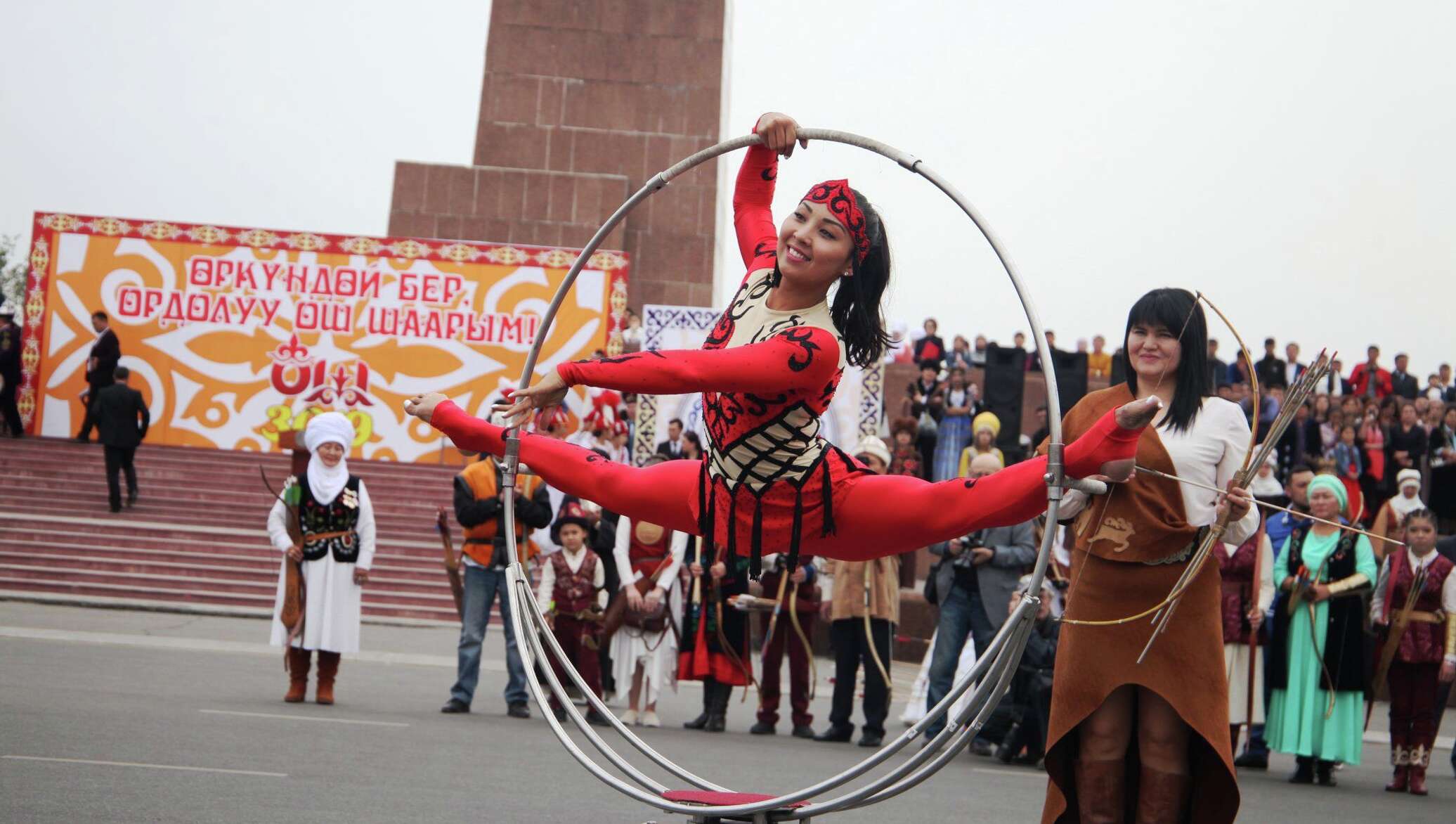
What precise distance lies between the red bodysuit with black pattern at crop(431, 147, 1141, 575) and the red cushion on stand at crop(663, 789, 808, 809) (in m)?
0.77

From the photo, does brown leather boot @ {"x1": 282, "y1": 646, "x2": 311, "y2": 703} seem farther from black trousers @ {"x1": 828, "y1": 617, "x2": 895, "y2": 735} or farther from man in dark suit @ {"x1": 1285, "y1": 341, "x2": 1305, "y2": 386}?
man in dark suit @ {"x1": 1285, "y1": 341, "x2": 1305, "y2": 386}

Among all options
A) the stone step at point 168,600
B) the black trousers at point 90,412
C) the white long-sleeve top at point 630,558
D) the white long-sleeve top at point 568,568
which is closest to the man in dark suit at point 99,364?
the black trousers at point 90,412

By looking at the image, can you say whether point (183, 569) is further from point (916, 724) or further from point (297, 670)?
point (916, 724)

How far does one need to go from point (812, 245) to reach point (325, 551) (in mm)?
7290

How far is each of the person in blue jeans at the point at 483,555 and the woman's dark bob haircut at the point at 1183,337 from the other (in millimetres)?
6611

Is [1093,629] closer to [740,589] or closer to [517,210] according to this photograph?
[740,589]

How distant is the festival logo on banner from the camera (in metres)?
24.8

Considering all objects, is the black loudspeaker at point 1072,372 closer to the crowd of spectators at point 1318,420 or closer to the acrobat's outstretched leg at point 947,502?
the crowd of spectators at point 1318,420

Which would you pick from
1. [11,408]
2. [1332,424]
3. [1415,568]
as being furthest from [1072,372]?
[11,408]

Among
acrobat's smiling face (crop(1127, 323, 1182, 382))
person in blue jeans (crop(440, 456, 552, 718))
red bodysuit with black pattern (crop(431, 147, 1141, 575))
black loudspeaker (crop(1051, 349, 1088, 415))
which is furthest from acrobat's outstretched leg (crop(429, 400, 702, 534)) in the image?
black loudspeaker (crop(1051, 349, 1088, 415))

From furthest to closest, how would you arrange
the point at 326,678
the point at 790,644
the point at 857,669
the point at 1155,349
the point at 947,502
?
the point at 790,644 < the point at 857,669 < the point at 326,678 < the point at 1155,349 < the point at 947,502

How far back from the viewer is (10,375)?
2452 cm

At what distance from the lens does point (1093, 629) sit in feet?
18.4

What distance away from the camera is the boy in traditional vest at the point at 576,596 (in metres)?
11.9
